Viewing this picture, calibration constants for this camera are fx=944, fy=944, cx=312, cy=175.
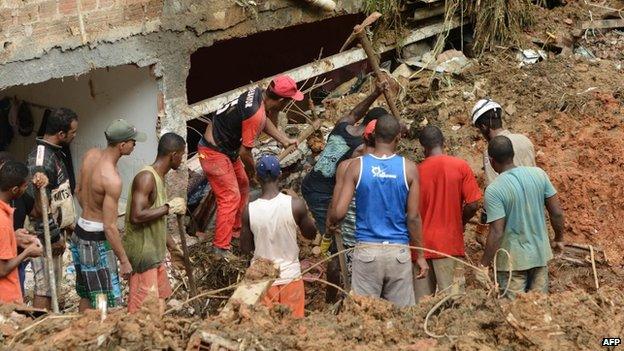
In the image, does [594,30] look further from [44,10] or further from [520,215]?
[44,10]

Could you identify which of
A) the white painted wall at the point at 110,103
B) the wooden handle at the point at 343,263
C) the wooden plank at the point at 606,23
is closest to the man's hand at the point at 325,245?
the wooden handle at the point at 343,263

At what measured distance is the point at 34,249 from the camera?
6.68 metres

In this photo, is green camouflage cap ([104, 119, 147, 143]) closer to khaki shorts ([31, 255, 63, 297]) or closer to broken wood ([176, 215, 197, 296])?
broken wood ([176, 215, 197, 296])

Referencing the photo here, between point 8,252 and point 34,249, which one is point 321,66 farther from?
point 8,252

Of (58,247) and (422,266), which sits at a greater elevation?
(58,247)

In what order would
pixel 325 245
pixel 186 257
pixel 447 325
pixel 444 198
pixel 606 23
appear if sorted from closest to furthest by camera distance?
pixel 447 325 → pixel 444 198 → pixel 186 257 → pixel 325 245 → pixel 606 23

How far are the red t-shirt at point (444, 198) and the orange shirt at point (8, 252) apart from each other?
3.05 meters

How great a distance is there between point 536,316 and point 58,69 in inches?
193

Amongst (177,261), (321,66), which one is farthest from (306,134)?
(177,261)

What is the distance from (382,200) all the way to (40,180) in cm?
250

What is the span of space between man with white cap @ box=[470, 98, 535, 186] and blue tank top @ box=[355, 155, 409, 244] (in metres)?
1.00

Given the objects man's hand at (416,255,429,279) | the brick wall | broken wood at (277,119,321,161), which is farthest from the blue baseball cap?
the brick wall

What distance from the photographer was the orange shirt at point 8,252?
6.40 metres

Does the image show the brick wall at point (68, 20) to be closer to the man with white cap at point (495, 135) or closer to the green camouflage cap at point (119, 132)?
the green camouflage cap at point (119, 132)
